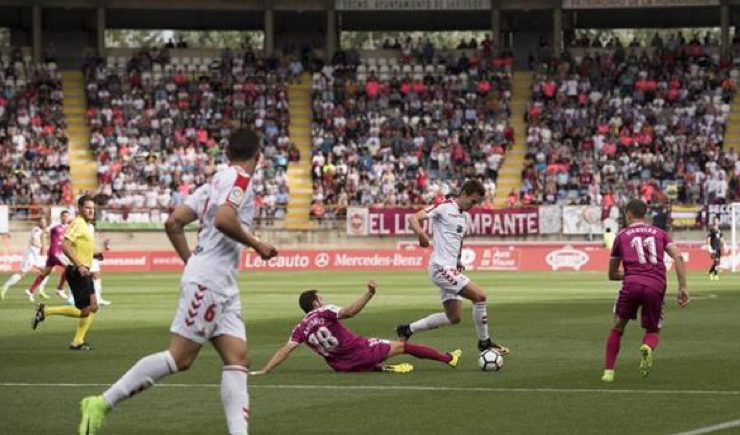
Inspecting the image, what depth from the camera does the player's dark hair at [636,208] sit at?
16.5 m

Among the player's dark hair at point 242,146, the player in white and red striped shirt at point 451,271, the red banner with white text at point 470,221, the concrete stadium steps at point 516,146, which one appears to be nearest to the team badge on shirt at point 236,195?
the player's dark hair at point 242,146

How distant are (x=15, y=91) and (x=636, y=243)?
Answer: 5307 centimetres

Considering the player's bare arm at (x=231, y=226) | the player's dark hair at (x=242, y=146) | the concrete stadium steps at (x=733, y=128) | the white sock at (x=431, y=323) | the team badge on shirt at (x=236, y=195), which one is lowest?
A: the white sock at (x=431, y=323)

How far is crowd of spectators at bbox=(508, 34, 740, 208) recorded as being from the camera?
61.4m

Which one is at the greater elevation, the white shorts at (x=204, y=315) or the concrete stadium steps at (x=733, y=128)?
the concrete stadium steps at (x=733, y=128)

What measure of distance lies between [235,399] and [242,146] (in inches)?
68.9

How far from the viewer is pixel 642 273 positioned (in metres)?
16.8

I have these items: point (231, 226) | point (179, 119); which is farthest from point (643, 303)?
point (179, 119)

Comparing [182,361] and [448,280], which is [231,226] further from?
[448,280]

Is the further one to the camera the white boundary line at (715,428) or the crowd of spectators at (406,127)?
the crowd of spectators at (406,127)

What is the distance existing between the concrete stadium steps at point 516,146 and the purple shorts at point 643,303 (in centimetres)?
4545

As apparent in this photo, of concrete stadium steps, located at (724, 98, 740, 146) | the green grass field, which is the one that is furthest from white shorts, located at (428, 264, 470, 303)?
concrete stadium steps, located at (724, 98, 740, 146)

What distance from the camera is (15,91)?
66562mm

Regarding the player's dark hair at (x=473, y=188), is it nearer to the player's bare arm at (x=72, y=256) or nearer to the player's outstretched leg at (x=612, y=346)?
the player's outstretched leg at (x=612, y=346)
